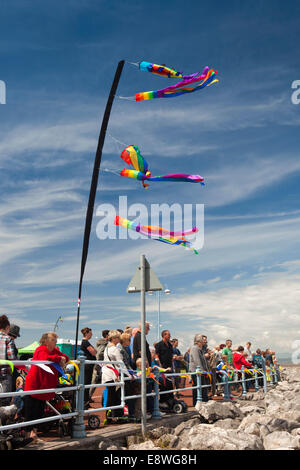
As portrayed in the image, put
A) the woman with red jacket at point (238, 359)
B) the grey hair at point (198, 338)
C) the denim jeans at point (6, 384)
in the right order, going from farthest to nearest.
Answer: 1. the woman with red jacket at point (238, 359)
2. the grey hair at point (198, 338)
3. the denim jeans at point (6, 384)

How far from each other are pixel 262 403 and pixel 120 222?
9.71 meters

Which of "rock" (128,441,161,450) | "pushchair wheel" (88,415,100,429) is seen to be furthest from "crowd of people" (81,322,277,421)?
"rock" (128,441,161,450)

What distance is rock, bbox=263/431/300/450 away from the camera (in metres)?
7.43

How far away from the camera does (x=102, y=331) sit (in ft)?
35.6

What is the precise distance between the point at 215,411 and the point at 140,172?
5.45 m

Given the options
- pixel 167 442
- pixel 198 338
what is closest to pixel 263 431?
pixel 167 442

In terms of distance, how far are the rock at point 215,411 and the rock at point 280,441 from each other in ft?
7.38

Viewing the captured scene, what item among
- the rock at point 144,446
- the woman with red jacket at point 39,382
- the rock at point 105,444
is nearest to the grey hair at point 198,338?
the rock at point 144,446

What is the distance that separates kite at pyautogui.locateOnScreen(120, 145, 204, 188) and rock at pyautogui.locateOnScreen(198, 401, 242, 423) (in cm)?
490

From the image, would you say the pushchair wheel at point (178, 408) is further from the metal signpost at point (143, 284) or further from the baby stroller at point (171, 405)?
the metal signpost at point (143, 284)

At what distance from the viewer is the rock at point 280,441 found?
7.43 meters
